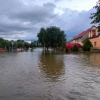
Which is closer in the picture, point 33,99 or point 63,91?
point 33,99

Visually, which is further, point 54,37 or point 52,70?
point 54,37

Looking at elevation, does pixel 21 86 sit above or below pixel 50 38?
below

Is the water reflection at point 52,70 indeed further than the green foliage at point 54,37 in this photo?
No

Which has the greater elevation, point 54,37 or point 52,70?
point 54,37

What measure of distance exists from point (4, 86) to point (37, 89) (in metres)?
1.63

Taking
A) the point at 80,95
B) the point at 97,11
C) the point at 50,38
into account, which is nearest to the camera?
the point at 97,11

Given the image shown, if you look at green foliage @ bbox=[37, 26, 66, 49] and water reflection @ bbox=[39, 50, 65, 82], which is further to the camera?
green foliage @ bbox=[37, 26, 66, 49]

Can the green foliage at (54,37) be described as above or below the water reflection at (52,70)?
above

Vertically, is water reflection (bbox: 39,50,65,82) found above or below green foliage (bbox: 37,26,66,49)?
below

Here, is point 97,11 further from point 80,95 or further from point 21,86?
point 21,86

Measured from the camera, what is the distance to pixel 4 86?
8.28 metres

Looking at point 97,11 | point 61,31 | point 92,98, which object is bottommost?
point 92,98

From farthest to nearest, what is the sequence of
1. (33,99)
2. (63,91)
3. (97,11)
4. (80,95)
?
(63,91) → (80,95) → (33,99) → (97,11)

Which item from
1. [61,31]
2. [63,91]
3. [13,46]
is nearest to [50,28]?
[61,31]
